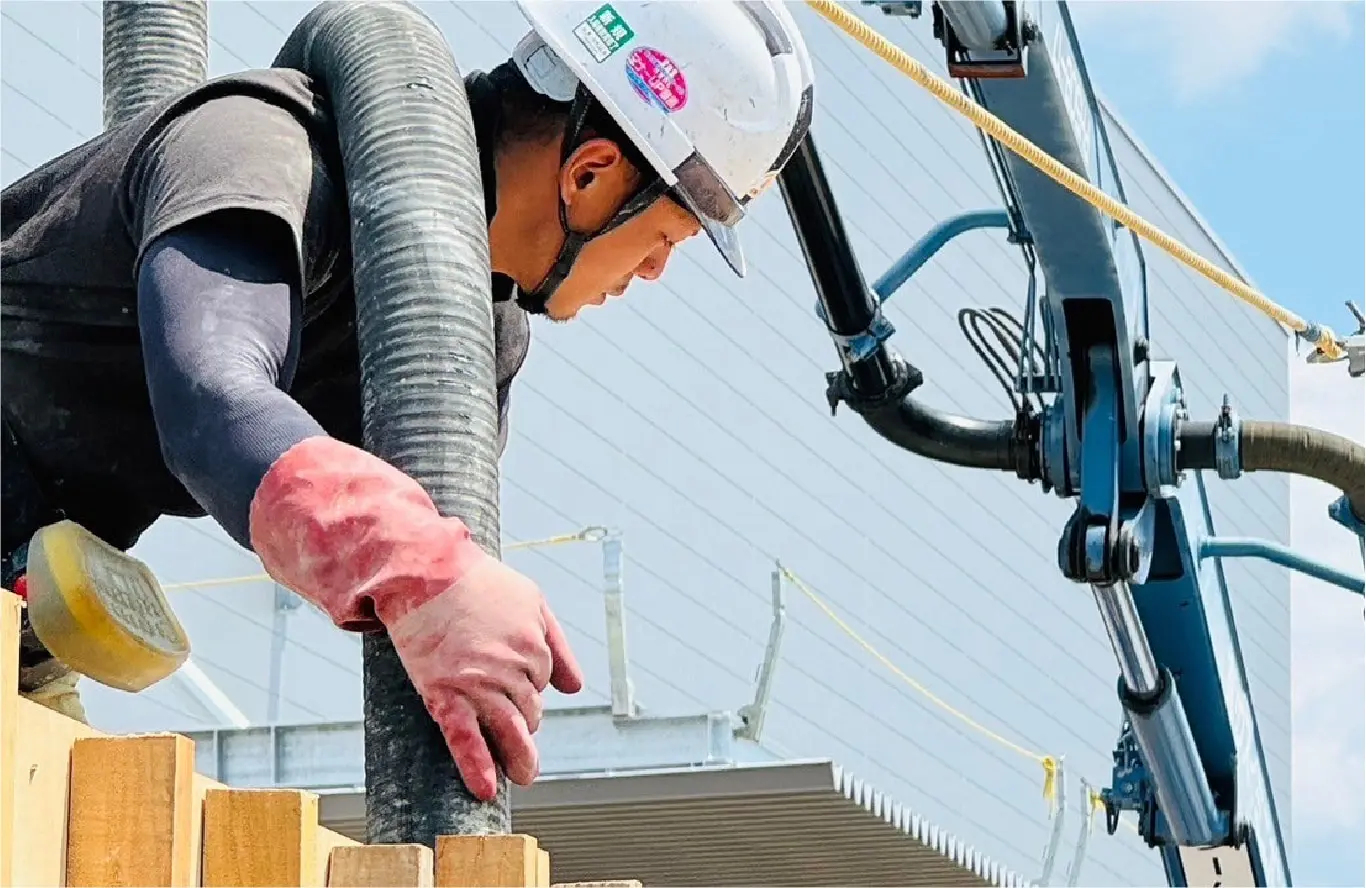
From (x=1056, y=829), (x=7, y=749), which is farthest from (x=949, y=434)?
(x=7, y=749)

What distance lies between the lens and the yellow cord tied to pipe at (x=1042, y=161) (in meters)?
5.78

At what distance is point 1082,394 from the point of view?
8734 millimetres

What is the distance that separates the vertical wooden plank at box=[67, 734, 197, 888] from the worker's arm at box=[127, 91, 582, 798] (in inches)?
11.7

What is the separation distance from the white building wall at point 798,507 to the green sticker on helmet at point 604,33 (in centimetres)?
761

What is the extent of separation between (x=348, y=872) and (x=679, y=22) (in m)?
1.48

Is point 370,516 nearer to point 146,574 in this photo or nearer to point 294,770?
point 146,574

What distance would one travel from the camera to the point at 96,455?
351 centimetres

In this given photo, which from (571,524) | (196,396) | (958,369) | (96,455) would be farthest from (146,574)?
(958,369)

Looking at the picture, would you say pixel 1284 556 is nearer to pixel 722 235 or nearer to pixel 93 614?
pixel 722 235

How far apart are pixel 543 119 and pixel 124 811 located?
56.8 inches

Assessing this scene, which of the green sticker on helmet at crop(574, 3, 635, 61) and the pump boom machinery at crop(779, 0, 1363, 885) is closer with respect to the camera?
the green sticker on helmet at crop(574, 3, 635, 61)

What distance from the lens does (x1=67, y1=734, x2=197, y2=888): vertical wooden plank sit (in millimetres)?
2406

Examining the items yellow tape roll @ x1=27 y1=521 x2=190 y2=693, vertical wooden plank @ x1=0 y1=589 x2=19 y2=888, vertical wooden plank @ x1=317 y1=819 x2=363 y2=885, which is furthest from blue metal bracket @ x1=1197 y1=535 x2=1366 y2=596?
vertical wooden plank @ x1=0 y1=589 x2=19 y2=888

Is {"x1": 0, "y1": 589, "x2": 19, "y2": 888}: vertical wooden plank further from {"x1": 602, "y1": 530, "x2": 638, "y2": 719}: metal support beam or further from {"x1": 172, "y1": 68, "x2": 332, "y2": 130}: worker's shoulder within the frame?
{"x1": 602, "y1": 530, "x2": 638, "y2": 719}: metal support beam
